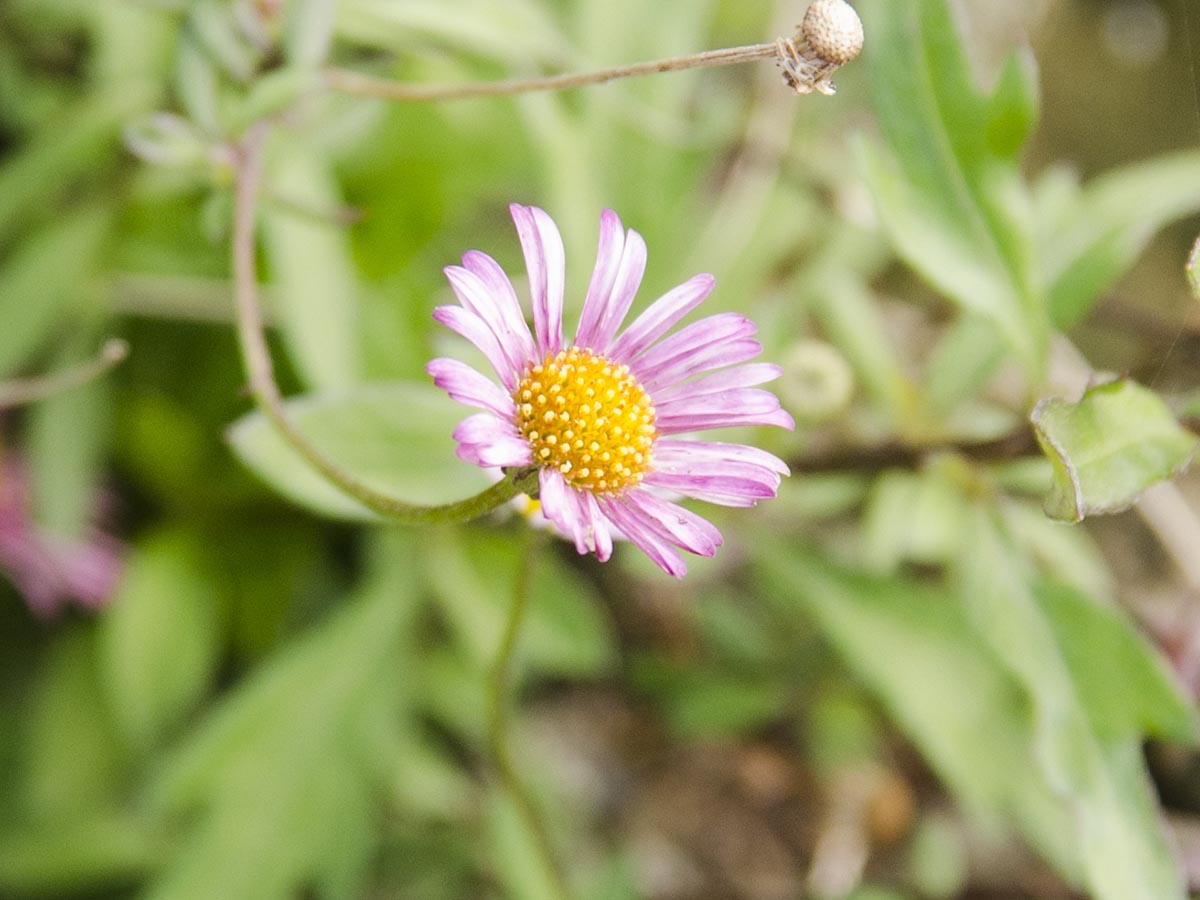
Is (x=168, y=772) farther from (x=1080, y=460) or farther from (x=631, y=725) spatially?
(x=1080, y=460)

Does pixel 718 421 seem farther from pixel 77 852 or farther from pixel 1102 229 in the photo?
pixel 77 852

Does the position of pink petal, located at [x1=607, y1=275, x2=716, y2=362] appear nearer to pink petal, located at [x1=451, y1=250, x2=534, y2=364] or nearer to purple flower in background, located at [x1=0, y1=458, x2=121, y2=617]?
pink petal, located at [x1=451, y1=250, x2=534, y2=364]

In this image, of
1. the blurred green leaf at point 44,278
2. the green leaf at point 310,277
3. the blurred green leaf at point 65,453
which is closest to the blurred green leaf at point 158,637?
the blurred green leaf at point 65,453

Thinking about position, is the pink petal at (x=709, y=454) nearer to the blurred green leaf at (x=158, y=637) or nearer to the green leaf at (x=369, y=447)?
the green leaf at (x=369, y=447)

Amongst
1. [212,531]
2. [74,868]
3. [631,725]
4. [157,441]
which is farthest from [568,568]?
[74,868]

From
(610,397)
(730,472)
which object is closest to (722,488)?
(730,472)
